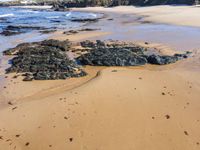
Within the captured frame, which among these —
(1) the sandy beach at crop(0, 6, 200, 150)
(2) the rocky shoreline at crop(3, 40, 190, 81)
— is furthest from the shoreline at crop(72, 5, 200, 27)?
(1) the sandy beach at crop(0, 6, 200, 150)

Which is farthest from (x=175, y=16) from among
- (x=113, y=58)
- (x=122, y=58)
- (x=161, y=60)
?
(x=113, y=58)

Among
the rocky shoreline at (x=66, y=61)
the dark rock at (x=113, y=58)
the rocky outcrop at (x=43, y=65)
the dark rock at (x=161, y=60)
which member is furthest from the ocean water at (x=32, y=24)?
the dark rock at (x=161, y=60)

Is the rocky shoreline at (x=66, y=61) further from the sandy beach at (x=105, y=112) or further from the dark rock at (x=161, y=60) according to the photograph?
the sandy beach at (x=105, y=112)

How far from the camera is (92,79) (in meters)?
12.1

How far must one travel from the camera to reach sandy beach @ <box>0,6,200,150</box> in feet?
24.3

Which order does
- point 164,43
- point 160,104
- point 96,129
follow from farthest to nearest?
point 164,43
point 160,104
point 96,129

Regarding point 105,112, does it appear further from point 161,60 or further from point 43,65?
point 161,60

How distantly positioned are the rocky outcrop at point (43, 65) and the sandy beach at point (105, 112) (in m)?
0.53

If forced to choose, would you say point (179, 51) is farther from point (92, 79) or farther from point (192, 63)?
point (92, 79)

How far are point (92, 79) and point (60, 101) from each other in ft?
8.34

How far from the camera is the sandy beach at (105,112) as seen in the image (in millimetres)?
7402

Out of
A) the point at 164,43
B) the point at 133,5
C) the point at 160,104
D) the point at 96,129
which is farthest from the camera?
the point at 133,5

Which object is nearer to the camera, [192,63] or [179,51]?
[192,63]

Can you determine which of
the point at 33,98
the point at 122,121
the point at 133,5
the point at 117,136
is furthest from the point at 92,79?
the point at 133,5
